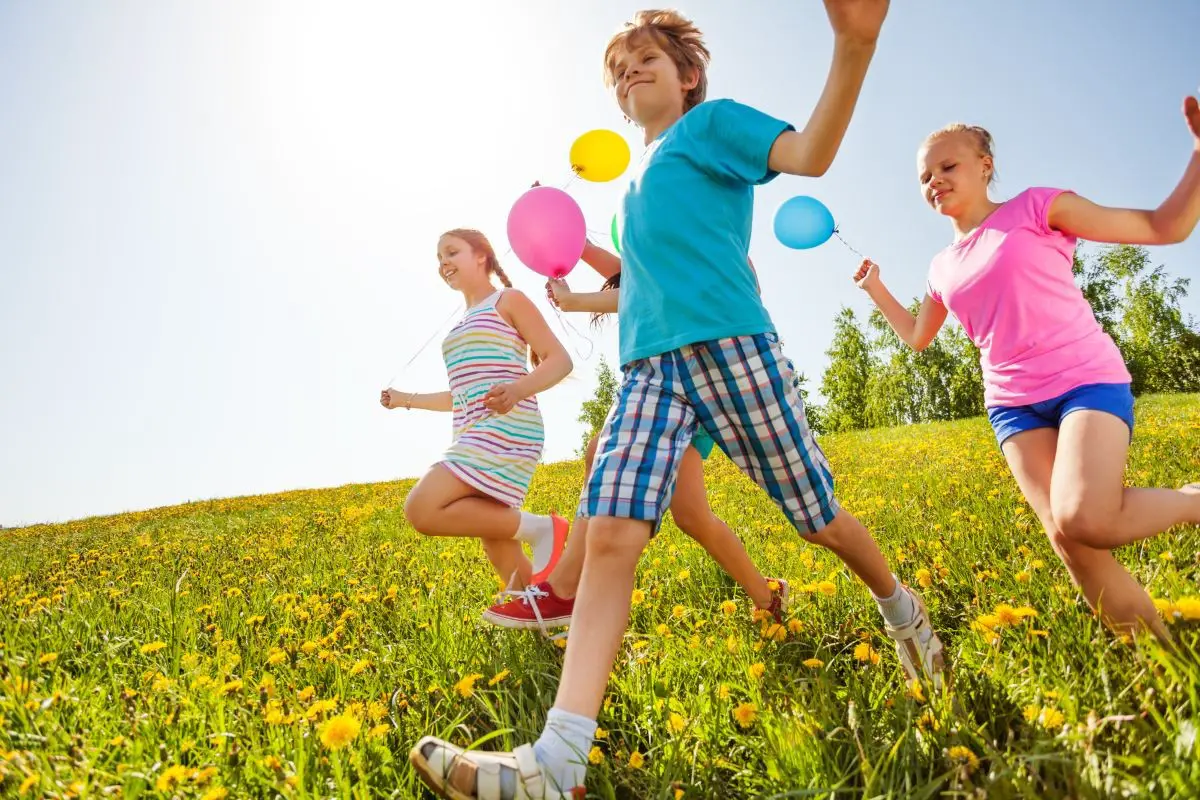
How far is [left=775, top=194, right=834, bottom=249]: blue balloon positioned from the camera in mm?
3385

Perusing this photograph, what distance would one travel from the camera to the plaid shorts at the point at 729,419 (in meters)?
1.95

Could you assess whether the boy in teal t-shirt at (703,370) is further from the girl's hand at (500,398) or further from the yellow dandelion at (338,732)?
the girl's hand at (500,398)

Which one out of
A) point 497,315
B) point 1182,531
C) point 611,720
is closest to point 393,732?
point 611,720

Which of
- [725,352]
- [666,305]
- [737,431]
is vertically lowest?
[737,431]

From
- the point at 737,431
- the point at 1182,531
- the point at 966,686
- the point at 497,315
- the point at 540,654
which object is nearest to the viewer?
the point at 966,686

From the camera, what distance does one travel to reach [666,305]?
6.90ft

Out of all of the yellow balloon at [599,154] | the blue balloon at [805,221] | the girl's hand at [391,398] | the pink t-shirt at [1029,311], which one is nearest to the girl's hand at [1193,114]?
the pink t-shirt at [1029,311]

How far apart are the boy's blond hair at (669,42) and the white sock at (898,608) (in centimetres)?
192

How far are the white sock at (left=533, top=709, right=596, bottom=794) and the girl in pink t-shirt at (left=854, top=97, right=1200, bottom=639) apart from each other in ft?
4.95

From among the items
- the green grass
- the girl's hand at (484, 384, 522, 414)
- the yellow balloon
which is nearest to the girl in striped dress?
the girl's hand at (484, 384, 522, 414)

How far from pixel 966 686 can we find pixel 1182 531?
176 cm

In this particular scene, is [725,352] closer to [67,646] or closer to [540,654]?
[540,654]

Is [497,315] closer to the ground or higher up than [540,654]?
higher up

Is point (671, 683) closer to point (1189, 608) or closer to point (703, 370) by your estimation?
point (703, 370)
